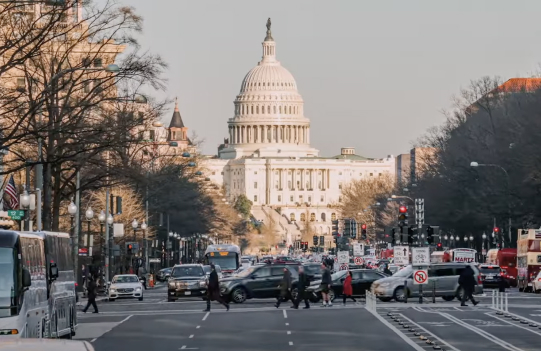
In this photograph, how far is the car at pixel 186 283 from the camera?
200ft

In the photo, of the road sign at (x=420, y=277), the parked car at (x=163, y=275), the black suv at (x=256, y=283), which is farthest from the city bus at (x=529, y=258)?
the parked car at (x=163, y=275)

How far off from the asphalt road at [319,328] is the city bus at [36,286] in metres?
1.34

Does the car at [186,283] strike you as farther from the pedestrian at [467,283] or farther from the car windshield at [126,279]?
the pedestrian at [467,283]

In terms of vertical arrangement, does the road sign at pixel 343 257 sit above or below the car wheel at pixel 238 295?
above

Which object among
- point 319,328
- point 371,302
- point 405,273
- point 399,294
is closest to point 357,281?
Answer: point 399,294

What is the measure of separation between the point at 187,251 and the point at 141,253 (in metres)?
47.4

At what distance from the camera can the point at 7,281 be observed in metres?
22.8

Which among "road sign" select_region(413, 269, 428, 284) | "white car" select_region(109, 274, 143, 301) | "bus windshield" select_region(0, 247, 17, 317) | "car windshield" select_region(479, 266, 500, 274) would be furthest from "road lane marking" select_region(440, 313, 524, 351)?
"car windshield" select_region(479, 266, 500, 274)

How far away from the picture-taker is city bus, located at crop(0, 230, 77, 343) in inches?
895

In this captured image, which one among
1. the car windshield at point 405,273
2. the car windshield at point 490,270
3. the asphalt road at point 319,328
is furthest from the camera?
the car windshield at point 490,270

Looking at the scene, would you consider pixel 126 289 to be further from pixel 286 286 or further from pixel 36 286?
pixel 36 286

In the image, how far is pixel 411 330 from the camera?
3488 centimetres

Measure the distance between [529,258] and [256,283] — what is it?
19.3 metres

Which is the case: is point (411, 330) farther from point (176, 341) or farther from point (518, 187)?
point (518, 187)
